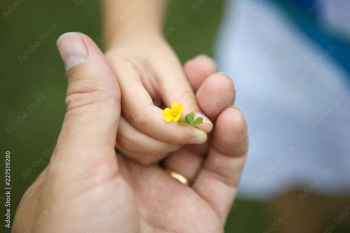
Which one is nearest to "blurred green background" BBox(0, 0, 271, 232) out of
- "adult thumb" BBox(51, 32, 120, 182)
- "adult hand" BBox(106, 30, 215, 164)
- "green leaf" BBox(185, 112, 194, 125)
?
"adult hand" BBox(106, 30, 215, 164)

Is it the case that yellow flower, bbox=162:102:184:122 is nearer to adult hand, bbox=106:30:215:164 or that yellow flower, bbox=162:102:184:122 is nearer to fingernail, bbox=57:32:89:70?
adult hand, bbox=106:30:215:164

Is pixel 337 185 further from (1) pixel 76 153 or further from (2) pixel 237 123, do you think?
(1) pixel 76 153

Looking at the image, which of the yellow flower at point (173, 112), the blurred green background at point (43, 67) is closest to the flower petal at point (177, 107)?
the yellow flower at point (173, 112)

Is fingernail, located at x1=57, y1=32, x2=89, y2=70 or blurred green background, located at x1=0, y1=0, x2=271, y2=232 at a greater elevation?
fingernail, located at x1=57, y1=32, x2=89, y2=70

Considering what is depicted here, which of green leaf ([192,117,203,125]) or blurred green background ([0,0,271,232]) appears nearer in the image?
green leaf ([192,117,203,125])

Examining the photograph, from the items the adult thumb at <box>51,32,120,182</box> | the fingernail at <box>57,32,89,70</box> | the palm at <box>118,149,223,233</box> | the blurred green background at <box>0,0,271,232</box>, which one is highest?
the fingernail at <box>57,32,89,70</box>

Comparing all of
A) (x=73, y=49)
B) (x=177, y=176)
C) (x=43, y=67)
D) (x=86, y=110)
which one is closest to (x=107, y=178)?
(x=86, y=110)

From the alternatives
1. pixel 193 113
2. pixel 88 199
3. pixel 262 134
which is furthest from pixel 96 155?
pixel 262 134
